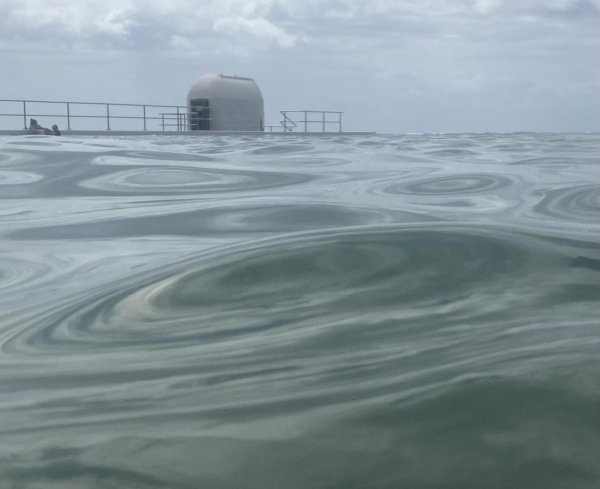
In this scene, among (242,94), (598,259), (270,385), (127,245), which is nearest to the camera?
(270,385)

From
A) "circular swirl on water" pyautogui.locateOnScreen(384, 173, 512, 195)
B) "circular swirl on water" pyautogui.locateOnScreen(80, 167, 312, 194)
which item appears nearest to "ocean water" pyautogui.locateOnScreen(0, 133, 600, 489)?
"circular swirl on water" pyautogui.locateOnScreen(384, 173, 512, 195)

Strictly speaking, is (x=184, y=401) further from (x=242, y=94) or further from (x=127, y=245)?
(x=242, y=94)

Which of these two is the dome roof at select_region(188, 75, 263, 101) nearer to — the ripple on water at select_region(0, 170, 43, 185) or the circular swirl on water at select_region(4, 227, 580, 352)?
the ripple on water at select_region(0, 170, 43, 185)

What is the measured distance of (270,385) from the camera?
1.50m

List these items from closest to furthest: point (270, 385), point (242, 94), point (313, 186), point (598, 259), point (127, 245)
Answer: point (270, 385) → point (598, 259) → point (127, 245) → point (313, 186) → point (242, 94)

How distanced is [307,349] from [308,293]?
52 centimetres

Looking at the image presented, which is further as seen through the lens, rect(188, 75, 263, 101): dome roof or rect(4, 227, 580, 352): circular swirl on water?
rect(188, 75, 263, 101): dome roof

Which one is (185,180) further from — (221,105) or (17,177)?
(221,105)

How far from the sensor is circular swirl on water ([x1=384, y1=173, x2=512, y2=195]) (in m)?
4.85

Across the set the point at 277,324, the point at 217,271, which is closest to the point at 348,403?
the point at 277,324

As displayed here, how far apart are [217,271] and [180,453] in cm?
137

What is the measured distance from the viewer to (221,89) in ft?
105

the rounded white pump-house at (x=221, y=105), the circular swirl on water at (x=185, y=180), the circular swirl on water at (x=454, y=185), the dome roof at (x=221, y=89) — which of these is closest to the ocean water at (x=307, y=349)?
the circular swirl on water at (x=454, y=185)

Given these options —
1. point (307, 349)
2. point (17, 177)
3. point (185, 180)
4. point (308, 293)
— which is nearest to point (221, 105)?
point (17, 177)
